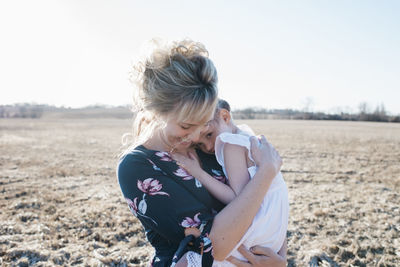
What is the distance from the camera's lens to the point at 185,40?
1580 mm

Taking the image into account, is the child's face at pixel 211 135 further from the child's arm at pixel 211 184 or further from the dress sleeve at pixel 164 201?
the dress sleeve at pixel 164 201

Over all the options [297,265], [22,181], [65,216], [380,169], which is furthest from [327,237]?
[22,181]

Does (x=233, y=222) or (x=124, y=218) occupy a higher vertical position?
(x=233, y=222)

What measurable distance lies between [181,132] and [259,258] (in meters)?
0.84

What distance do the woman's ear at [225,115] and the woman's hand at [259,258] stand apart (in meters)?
0.88

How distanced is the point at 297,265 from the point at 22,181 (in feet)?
24.8

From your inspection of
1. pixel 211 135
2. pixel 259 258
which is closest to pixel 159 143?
pixel 211 135

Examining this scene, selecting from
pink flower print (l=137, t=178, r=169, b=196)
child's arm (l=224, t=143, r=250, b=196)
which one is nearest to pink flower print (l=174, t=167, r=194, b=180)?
pink flower print (l=137, t=178, r=169, b=196)

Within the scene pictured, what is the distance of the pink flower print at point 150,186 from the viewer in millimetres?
1415

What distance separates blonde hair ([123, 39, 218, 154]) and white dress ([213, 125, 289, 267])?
13.1 inches

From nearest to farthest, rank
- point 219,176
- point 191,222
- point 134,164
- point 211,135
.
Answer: point 191,222, point 134,164, point 219,176, point 211,135

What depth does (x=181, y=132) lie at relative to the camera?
5.46 feet

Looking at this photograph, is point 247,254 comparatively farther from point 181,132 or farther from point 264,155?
point 181,132

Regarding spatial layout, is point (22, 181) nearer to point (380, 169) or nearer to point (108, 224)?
point (108, 224)
